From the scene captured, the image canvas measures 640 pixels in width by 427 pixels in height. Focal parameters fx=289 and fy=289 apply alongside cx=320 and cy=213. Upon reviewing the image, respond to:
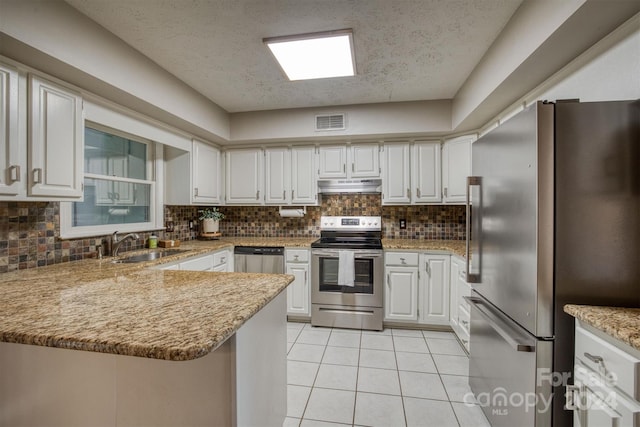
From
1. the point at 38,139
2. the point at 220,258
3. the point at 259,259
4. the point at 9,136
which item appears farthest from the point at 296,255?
the point at 9,136

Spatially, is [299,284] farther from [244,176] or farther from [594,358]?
[594,358]

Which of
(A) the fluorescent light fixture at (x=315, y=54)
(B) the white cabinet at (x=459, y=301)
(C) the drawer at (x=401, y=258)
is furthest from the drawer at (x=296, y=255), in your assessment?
(A) the fluorescent light fixture at (x=315, y=54)

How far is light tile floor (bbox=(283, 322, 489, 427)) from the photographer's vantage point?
175 cm

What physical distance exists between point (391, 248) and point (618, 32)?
2.19 metres

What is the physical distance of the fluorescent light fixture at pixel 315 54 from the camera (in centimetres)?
188

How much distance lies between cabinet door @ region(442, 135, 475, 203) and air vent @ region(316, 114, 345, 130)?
46.9 inches

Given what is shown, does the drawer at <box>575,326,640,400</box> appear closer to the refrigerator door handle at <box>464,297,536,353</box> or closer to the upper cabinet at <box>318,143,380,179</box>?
the refrigerator door handle at <box>464,297,536,353</box>

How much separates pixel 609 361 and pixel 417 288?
2096mm

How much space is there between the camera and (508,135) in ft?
4.70

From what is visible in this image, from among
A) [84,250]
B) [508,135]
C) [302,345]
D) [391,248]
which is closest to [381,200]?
[391,248]

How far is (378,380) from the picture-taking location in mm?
2133

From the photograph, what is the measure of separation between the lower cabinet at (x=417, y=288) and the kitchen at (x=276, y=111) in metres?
0.57

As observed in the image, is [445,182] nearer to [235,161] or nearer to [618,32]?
[618,32]

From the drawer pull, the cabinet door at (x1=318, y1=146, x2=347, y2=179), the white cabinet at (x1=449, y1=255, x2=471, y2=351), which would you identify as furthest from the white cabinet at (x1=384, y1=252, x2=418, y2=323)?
the drawer pull
